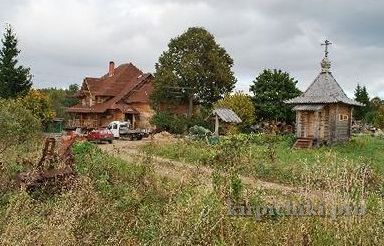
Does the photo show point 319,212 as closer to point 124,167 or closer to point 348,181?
point 348,181

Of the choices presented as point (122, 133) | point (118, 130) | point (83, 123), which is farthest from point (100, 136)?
point (83, 123)

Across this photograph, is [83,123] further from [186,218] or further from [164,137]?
[186,218]

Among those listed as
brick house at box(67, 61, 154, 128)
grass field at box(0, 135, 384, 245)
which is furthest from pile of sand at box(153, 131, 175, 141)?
grass field at box(0, 135, 384, 245)

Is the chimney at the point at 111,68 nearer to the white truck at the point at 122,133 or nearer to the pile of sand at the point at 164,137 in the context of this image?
the white truck at the point at 122,133

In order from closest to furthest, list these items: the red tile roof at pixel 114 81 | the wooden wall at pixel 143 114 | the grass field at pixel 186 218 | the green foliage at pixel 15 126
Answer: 1. the grass field at pixel 186 218
2. the green foliage at pixel 15 126
3. the wooden wall at pixel 143 114
4. the red tile roof at pixel 114 81

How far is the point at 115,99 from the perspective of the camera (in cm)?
5106

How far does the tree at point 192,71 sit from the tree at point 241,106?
9.54ft

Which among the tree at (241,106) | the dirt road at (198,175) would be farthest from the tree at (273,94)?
the dirt road at (198,175)

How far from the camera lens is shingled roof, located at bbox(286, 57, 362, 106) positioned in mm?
30406

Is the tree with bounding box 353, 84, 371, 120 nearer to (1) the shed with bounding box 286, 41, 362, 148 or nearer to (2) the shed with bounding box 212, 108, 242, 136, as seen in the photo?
(2) the shed with bounding box 212, 108, 242, 136

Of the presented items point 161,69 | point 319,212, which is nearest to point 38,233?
point 319,212

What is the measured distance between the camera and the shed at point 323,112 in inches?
1179

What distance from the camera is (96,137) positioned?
33250 millimetres

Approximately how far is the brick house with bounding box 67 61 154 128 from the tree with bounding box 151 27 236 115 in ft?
14.3
